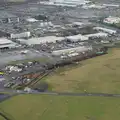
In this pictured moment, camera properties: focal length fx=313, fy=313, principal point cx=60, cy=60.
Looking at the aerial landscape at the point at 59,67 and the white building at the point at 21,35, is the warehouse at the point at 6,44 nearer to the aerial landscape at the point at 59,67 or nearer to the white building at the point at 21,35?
the aerial landscape at the point at 59,67

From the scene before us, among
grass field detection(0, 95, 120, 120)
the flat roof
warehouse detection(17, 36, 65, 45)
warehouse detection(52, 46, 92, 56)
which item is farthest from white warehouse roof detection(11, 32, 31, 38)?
grass field detection(0, 95, 120, 120)

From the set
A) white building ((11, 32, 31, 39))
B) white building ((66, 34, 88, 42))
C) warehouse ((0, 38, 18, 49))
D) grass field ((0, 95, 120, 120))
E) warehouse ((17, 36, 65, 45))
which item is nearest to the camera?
grass field ((0, 95, 120, 120))

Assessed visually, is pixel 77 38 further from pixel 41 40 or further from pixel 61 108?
pixel 61 108

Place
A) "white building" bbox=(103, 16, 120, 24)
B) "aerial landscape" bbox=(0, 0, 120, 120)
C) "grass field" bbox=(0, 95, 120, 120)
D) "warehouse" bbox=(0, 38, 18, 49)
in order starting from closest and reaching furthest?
"grass field" bbox=(0, 95, 120, 120)
"aerial landscape" bbox=(0, 0, 120, 120)
"warehouse" bbox=(0, 38, 18, 49)
"white building" bbox=(103, 16, 120, 24)

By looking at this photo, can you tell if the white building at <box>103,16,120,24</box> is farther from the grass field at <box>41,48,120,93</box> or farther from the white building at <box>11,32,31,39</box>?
the grass field at <box>41,48,120,93</box>

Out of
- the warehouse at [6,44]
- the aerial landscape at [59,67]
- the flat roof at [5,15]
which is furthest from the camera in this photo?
the flat roof at [5,15]

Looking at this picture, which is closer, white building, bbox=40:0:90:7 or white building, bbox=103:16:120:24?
white building, bbox=103:16:120:24

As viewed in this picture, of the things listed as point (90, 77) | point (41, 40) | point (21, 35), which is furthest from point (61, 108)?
point (21, 35)

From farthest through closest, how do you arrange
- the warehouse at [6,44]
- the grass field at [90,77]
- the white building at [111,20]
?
the white building at [111,20] → the warehouse at [6,44] → the grass field at [90,77]

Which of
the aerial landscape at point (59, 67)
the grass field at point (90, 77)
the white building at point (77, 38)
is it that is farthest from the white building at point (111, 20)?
the grass field at point (90, 77)
